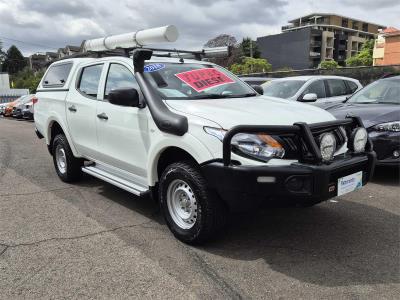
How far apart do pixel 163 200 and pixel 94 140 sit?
1.65 meters

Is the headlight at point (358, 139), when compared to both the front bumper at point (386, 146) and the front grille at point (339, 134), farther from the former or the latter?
the front bumper at point (386, 146)

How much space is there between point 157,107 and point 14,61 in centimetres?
12084

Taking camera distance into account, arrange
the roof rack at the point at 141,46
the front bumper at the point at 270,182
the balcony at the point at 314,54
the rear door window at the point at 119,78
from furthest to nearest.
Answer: the balcony at the point at 314,54, the roof rack at the point at 141,46, the rear door window at the point at 119,78, the front bumper at the point at 270,182

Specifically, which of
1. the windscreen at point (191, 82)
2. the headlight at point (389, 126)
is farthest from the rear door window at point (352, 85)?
the windscreen at point (191, 82)

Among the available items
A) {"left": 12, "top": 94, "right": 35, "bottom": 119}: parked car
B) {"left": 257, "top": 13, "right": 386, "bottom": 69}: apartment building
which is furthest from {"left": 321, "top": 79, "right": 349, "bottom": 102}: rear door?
{"left": 257, "top": 13, "right": 386, "bottom": 69}: apartment building

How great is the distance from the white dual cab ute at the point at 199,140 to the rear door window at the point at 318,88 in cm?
437

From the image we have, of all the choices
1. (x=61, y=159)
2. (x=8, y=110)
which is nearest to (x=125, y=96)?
(x=61, y=159)

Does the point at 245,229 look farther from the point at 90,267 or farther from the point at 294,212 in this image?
the point at 90,267

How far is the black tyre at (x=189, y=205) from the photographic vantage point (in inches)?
148

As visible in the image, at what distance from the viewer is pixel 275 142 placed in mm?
3510

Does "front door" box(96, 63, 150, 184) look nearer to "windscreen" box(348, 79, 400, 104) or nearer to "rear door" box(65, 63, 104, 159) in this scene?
"rear door" box(65, 63, 104, 159)

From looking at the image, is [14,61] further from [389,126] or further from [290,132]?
[290,132]

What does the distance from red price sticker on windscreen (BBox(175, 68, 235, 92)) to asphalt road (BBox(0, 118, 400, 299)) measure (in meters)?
1.52

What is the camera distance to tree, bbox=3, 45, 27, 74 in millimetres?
111000
